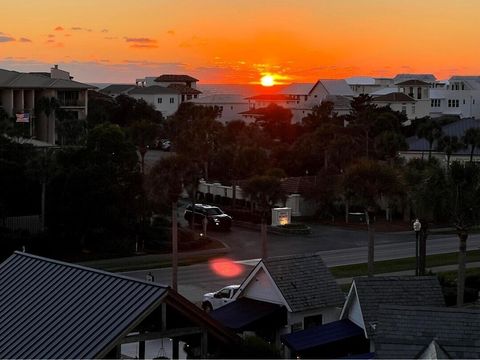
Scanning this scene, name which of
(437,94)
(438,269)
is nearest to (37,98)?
(438,269)

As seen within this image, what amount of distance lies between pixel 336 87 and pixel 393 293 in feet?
452

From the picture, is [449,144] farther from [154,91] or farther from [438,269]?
[154,91]

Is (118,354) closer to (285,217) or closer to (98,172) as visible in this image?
(98,172)

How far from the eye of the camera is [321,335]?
22250 mm

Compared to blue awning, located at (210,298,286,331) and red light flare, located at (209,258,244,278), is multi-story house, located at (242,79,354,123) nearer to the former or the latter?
red light flare, located at (209,258,244,278)

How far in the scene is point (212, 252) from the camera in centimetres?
4541

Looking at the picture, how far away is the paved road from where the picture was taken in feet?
122

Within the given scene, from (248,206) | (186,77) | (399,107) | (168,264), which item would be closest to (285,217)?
(248,206)

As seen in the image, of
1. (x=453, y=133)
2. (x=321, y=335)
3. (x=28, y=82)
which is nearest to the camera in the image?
(x=321, y=335)

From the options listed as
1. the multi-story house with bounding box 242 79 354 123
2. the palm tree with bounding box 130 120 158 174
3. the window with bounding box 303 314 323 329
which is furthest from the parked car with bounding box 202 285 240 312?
the multi-story house with bounding box 242 79 354 123

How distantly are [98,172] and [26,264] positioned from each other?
2579cm

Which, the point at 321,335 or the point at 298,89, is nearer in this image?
the point at 321,335

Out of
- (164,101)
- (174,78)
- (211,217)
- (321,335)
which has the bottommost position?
(321,335)

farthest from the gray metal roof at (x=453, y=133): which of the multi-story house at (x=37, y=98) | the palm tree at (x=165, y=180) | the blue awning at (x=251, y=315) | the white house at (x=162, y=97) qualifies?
the white house at (x=162, y=97)
